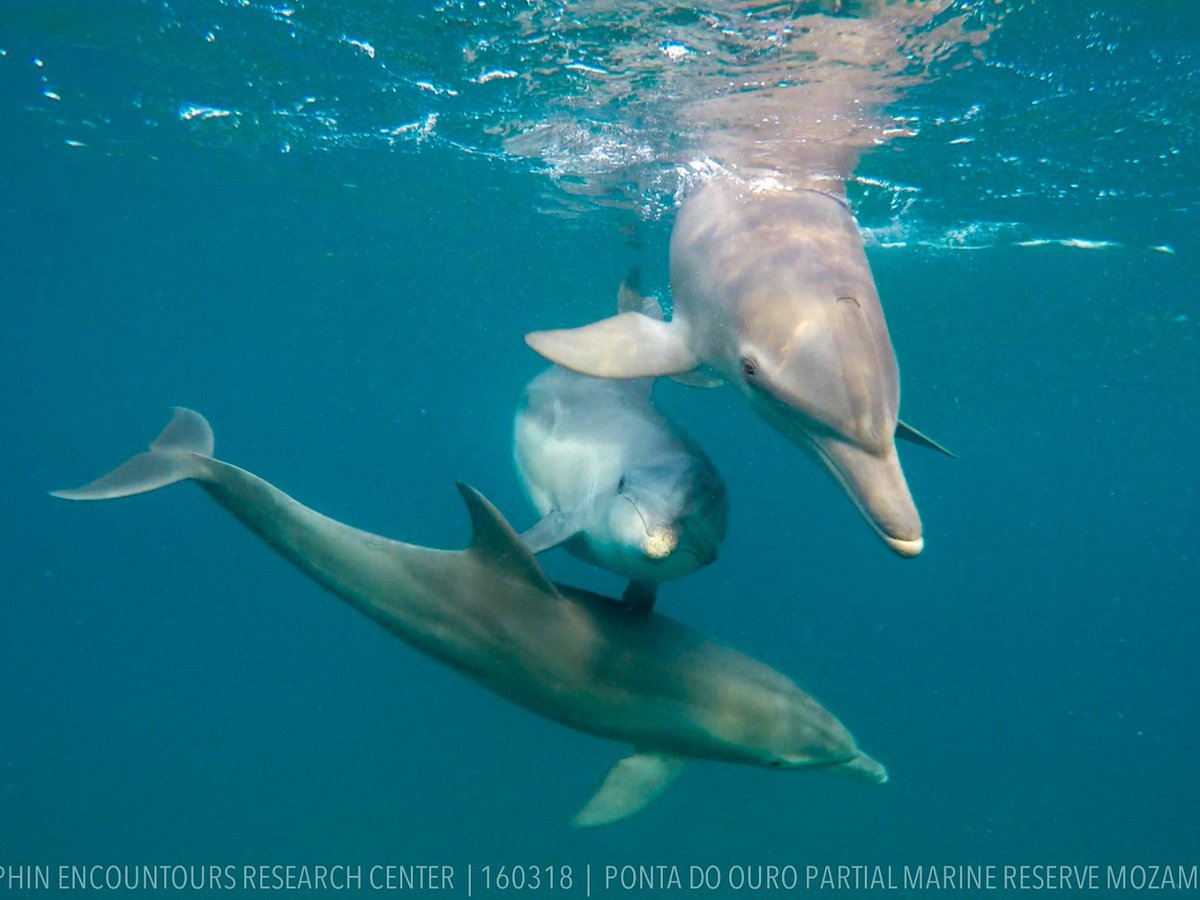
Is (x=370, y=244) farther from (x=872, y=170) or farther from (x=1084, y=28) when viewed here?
(x=1084, y=28)

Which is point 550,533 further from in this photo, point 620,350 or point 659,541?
point 659,541

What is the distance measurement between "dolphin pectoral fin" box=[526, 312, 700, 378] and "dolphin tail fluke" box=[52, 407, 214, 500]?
8.82 ft

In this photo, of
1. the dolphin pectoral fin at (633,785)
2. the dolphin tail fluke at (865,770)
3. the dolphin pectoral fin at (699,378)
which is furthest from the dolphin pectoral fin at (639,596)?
the dolphin tail fluke at (865,770)

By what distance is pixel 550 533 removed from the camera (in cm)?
668

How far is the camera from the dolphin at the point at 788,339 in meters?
4.19

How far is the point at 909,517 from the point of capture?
3.90 metres

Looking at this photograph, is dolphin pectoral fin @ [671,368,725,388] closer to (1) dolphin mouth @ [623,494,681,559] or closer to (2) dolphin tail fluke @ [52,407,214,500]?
(1) dolphin mouth @ [623,494,681,559]

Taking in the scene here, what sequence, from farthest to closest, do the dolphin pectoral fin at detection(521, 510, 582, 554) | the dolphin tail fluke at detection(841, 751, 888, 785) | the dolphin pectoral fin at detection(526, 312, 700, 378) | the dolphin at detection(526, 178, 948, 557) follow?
the dolphin tail fluke at detection(841, 751, 888, 785)
the dolphin pectoral fin at detection(521, 510, 582, 554)
the dolphin pectoral fin at detection(526, 312, 700, 378)
the dolphin at detection(526, 178, 948, 557)

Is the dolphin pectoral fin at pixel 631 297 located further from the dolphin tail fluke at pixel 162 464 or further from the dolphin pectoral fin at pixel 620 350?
the dolphin tail fluke at pixel 162 464

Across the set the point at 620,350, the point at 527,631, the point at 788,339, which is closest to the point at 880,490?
the point at 788,339

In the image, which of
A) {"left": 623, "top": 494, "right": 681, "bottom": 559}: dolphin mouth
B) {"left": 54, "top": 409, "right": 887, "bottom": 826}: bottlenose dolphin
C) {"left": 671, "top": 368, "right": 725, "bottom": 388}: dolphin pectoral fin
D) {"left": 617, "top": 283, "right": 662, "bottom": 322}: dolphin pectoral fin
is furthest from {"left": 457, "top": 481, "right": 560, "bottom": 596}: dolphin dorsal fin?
{"left": 617, "top": 283, "right": 662, "bottom": 322}: dolphin pectoral fin

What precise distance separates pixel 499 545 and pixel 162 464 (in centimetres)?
270

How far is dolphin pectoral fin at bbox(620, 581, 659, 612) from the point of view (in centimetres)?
606

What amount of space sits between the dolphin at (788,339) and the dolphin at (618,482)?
2.09 feet
